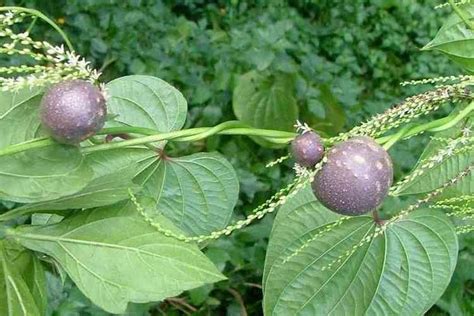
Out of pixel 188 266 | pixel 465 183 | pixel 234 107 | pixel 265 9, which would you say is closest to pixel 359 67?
pixel 265 9

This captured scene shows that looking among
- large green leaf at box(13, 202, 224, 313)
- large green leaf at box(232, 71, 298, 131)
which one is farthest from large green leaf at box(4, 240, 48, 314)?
large green leaf at box(232, 71, 298, 131)

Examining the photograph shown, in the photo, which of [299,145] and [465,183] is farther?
[465,183]

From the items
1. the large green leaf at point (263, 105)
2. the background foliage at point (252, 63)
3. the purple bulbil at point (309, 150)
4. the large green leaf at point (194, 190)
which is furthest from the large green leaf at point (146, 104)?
→ the large green leaf at point (263, 105)

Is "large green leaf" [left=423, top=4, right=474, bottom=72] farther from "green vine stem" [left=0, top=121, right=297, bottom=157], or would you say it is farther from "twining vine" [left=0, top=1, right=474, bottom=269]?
"green vine stem" [left=0, top=121, right=297, bottom=157]

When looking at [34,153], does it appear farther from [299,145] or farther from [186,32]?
[186,32]

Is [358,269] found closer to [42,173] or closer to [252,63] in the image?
[42,173]

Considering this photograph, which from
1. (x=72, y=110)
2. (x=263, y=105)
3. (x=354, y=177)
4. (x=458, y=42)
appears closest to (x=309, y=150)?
(x=354, y=177)
